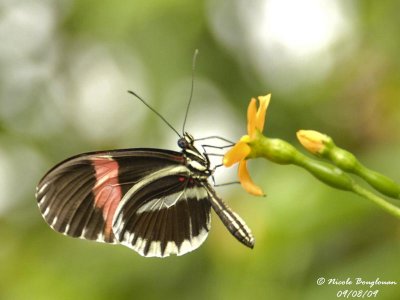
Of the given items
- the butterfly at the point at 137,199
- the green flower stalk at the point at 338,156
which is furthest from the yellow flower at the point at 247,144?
the butterfly at the point at 137,199

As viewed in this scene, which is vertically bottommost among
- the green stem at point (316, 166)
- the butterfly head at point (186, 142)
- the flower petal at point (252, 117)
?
the green stem at point (316, 166)

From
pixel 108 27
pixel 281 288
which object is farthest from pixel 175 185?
pixel 108 27

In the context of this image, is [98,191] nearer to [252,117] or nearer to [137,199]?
[137,199]

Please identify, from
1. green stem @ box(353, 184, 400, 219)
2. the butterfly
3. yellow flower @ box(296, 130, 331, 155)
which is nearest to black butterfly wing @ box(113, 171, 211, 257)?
the butterfly

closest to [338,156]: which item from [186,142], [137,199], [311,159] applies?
[311,159]

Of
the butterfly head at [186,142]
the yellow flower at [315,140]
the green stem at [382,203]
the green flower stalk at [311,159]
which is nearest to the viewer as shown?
the green stem at [382,203]

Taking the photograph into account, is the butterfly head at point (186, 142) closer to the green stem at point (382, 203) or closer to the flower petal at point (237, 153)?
the flower petal at point (237, 153)

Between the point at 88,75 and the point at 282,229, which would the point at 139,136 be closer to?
the point at 88,75
